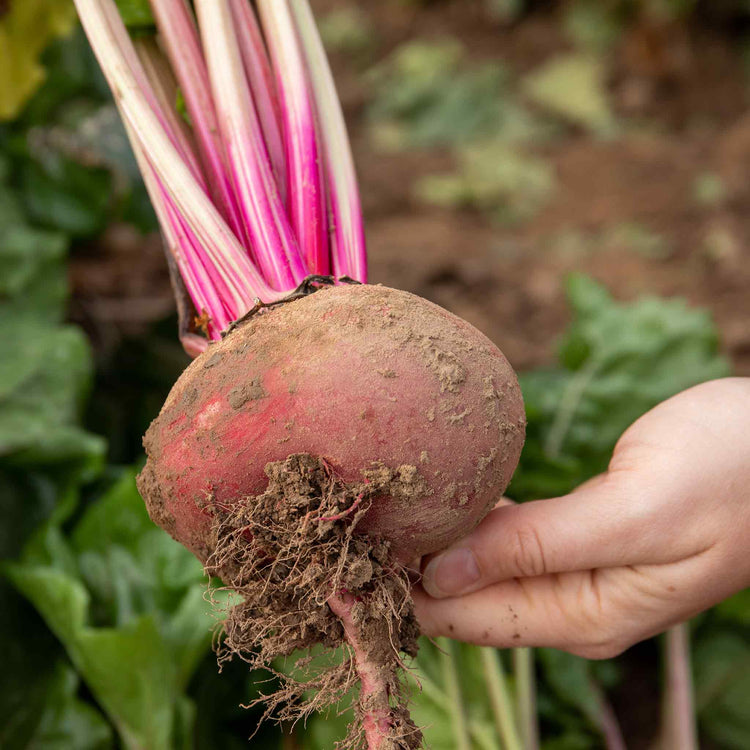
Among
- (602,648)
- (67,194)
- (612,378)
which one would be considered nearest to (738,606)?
(612,378)

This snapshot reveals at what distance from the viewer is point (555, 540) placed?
115cm

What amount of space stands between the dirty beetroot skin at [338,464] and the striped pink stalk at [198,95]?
319 mm

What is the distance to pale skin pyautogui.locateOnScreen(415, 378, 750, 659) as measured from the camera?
1120 millimetres

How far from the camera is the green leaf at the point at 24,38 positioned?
87.0 inches

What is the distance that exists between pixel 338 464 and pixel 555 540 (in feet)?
1.22

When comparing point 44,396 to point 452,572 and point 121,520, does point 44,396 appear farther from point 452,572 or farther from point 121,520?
point 452,572

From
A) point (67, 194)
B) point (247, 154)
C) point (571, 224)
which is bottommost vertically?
point (571, 224)

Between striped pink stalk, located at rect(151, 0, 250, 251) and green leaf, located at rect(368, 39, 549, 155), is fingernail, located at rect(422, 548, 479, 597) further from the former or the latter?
green leaf, located at rect(368, 39, 549, 155)

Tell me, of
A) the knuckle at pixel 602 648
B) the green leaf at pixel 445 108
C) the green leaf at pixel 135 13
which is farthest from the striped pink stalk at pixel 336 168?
the green leaf at pixel 445 108

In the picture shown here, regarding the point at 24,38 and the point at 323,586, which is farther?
the point at 24,38

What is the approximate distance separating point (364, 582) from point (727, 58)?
5.15 metres

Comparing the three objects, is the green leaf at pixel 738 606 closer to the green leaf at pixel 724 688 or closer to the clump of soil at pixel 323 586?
the green leaf at pixel 724 688

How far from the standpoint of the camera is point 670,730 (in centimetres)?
190

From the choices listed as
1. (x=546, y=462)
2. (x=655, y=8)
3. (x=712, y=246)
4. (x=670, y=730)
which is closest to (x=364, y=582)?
(x=546, y=462)
